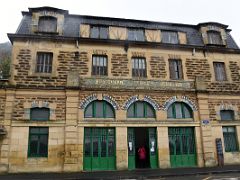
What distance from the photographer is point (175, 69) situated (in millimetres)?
17188

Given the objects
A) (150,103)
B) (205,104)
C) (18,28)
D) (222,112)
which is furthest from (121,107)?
(18,28)

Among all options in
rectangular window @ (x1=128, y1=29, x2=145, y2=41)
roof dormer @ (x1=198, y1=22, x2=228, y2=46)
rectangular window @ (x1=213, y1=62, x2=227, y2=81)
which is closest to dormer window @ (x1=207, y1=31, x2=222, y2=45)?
roof dormer @ (x1=198, y1=22, x2=228, y2=46)

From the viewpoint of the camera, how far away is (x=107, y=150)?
14.8m

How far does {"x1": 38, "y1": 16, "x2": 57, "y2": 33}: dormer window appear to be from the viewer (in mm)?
16141

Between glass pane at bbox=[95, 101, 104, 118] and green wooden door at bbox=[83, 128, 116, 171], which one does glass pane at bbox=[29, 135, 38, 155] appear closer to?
green wooden door at bbox=[83, 128, 116, 171]

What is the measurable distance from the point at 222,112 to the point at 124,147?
7463 mm

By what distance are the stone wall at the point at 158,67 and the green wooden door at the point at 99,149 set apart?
190 inches

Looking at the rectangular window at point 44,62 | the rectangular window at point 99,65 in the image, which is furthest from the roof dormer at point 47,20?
the rectangular window at point 99,65

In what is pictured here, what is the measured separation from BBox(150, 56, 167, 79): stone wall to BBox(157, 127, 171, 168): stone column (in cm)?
362

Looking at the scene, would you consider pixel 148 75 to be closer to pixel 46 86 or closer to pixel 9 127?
pixel 46 86

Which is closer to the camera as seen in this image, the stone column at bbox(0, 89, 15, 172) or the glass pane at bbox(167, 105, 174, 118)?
the stone column at bbox(0, 89, 15, 172)

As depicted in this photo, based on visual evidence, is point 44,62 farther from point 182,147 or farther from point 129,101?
point 182,147

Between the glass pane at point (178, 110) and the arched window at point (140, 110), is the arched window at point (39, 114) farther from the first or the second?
the glass pane at point (178, 110)

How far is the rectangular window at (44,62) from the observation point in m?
15.4
